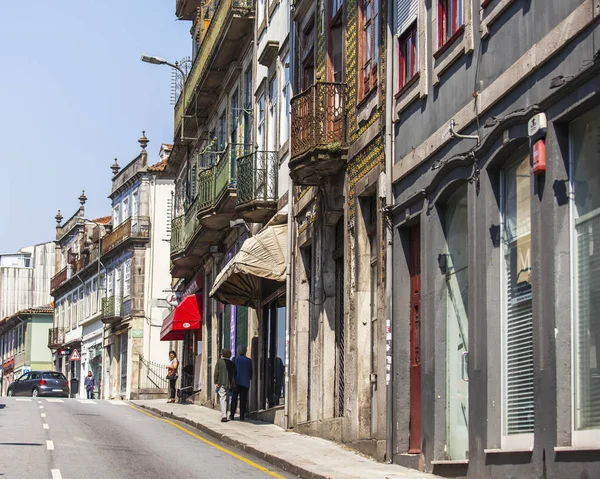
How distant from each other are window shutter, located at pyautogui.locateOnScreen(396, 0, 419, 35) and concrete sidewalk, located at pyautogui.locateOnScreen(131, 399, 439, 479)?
5863 millimetres

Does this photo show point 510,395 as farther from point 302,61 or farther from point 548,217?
point 302,61

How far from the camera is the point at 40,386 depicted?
166 feet

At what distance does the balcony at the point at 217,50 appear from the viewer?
30.1m

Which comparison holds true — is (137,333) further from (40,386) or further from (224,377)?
(224,377)

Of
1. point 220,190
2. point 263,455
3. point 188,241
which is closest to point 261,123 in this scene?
point 220,190

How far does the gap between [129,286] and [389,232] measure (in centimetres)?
4158

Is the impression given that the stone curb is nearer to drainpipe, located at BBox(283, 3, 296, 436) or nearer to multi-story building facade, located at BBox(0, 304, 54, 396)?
drainpipe, located at BBox(283, 3, 296, 436)

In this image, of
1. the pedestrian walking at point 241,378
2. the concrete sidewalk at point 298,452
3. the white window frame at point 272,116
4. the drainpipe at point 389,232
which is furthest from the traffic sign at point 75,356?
the drainpipe at point 389,232

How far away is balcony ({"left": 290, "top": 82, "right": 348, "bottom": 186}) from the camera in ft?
66.0

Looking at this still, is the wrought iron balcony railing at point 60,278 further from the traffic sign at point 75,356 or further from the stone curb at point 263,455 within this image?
the stone curb at point 263,455

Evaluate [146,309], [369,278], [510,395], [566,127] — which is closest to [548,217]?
[566,127]

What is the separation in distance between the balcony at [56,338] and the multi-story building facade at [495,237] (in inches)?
2302

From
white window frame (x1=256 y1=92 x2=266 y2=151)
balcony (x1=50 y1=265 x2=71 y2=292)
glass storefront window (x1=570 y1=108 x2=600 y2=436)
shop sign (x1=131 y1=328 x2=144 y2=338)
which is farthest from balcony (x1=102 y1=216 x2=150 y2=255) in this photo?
glass storefront window (x1=570 y1=108 x2=600 y2=436)

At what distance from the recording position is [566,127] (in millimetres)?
11445
